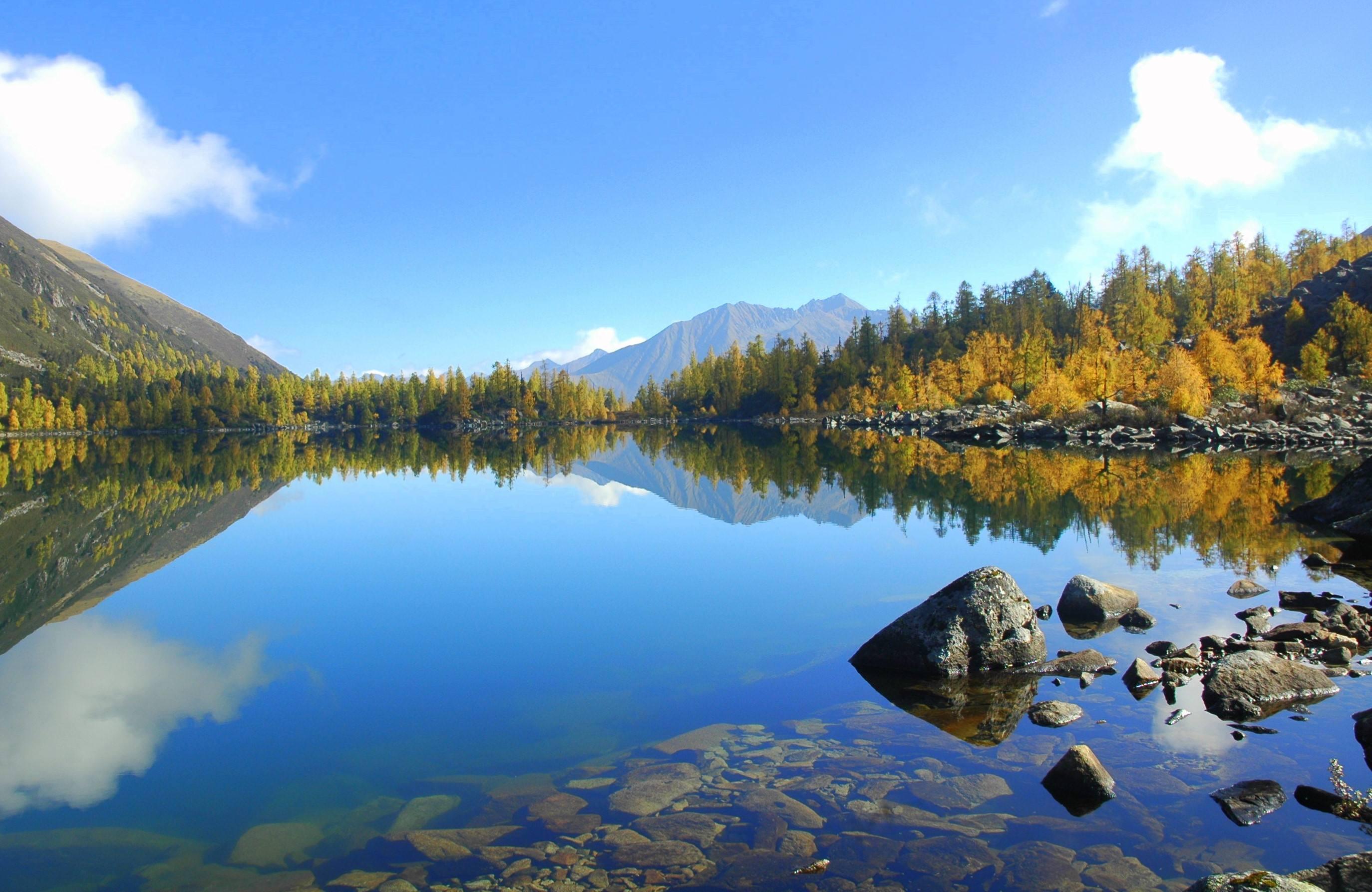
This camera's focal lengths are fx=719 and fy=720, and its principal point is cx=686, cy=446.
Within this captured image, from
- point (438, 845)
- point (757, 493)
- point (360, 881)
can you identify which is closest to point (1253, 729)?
point (438, 845)

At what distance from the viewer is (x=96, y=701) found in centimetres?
997

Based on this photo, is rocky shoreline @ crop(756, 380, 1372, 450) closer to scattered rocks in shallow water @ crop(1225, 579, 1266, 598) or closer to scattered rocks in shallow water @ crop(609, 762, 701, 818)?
scattered rocks in shallow water @ crop(1225, 579, 1266, 598)

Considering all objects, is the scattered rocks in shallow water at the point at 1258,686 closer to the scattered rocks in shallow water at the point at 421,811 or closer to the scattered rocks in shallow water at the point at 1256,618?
the scattered rocks in shallow water at the point at 1256,618

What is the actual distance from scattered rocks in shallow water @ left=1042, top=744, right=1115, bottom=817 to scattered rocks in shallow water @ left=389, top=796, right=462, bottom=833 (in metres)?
5.69

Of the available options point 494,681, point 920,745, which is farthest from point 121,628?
point 920,745

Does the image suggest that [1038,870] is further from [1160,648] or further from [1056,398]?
[1056,398]

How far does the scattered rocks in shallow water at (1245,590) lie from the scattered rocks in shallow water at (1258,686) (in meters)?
4.73

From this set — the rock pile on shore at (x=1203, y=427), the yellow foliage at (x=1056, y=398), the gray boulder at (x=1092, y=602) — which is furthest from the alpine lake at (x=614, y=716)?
the yellow foliage at (x=1056, y=398)

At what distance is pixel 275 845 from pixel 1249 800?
873 centimetres

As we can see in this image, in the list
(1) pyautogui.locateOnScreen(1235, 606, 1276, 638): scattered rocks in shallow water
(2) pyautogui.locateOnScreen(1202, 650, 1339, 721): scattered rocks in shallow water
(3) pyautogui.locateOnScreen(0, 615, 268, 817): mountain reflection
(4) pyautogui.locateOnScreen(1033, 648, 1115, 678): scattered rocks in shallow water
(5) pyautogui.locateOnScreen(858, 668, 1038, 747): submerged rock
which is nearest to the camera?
(3) pyautogui.locateOnScreen(0, 615, 268, 817): mountain reflection

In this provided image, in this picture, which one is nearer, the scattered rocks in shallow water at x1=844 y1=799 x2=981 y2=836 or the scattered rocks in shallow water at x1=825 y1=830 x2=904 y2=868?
the scattered rocks in shallow water at x1=825 y1=830 x2=904 y2=868

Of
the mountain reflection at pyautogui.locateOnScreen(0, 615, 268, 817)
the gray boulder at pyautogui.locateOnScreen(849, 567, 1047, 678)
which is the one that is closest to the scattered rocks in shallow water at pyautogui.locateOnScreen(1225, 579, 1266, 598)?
the gray boulder at pyautogui.locateOnScreen(849, 567, 1047, 678)

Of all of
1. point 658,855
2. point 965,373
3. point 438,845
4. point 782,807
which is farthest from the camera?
point 965,373

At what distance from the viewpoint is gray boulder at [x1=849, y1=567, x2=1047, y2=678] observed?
33.0 feet
